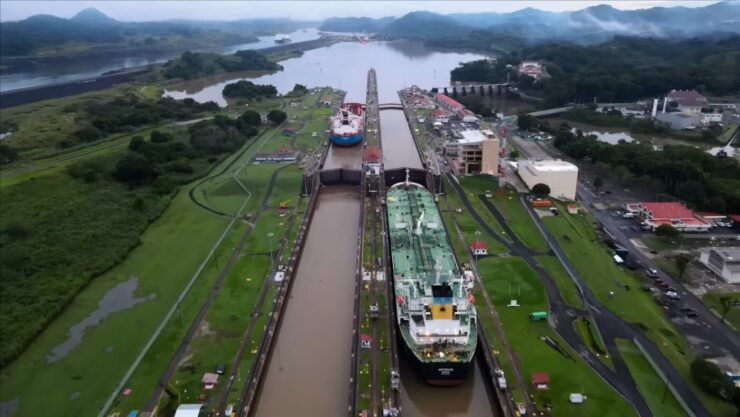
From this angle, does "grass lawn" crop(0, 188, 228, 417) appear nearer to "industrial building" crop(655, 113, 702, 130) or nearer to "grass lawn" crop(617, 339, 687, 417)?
"grass lawn" crop(617, 339, 687, 417)

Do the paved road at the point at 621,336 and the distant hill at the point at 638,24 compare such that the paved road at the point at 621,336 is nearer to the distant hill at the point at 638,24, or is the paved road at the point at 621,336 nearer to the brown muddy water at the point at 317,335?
the brown muddy water at the point at 317,335

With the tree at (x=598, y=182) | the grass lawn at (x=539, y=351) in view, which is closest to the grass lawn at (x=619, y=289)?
the grass lawn at (x=539, y=351)

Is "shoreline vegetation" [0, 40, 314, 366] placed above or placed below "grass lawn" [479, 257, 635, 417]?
above

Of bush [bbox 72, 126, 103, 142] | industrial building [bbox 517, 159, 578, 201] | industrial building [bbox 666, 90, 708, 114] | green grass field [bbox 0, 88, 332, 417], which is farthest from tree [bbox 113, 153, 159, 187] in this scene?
industrial building [bbox 666, 90, 708, 114]

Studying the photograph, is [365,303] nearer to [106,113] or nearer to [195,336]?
[195,336]

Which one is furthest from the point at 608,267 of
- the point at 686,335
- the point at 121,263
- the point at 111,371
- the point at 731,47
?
the point at 731,47

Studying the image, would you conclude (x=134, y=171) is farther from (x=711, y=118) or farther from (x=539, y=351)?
(x=711, y=118)
